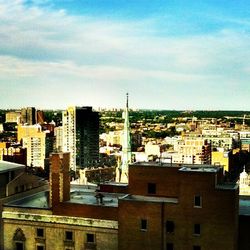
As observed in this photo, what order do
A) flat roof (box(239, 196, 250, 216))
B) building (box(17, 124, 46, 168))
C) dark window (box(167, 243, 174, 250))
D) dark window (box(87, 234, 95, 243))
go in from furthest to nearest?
1. building (box(17, 124, 46, 168))
2. flat roof (box(239, 196, 250, 216))
3. dark window (box(87, 234, 95, 243))
4. dark window (box(167, 243, 174, 250))

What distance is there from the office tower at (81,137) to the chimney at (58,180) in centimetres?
12957

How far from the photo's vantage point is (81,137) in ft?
618

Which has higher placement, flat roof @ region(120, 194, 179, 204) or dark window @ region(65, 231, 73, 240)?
flat roof @ region(120, 194, 179, 204)

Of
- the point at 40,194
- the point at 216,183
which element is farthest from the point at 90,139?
the point at 216,183

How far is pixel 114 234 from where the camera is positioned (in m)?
42.9

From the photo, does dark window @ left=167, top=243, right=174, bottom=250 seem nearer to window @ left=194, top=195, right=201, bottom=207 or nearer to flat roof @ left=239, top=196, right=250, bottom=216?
window @ left=194, top=195, right=201, bottom=207

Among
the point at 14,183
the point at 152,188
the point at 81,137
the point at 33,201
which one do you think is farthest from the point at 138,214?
the point at 81,137

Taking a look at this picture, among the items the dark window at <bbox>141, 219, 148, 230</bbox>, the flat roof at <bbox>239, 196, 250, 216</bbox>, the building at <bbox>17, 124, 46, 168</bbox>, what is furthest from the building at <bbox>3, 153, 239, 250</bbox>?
the building at <bbox>17, 124, 46, 168</bbox>

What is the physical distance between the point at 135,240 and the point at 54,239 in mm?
7489

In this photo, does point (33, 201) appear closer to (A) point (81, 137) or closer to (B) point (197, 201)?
(B) point (197, 201)

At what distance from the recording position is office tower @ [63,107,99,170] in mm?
181625

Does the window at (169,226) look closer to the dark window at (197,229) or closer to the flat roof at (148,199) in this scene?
the flat roof at (148,199)

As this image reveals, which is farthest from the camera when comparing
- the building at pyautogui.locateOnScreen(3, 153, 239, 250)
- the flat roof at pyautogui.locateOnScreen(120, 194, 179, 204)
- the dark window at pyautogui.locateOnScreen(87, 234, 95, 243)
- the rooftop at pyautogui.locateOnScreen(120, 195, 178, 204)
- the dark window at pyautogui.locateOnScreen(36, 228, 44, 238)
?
the dark window at pyautogui.locateOnScreen(36, 228, 44, 238)

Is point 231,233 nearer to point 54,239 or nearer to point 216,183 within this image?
point 216,183
